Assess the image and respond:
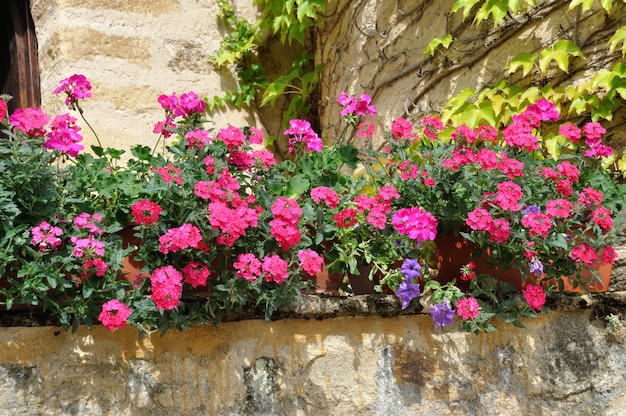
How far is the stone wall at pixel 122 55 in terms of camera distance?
3.54 meters

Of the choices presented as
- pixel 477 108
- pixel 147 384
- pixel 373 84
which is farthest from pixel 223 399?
pixel 373 84

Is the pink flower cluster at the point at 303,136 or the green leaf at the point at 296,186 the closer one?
the green leaf at the point at 296,186

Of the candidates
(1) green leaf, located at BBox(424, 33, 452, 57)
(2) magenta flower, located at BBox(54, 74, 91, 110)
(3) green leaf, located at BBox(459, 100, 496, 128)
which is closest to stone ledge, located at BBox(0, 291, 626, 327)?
(2) magenta flower, located at BBox(54, 74, 91, 110)

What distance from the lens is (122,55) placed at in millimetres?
3639

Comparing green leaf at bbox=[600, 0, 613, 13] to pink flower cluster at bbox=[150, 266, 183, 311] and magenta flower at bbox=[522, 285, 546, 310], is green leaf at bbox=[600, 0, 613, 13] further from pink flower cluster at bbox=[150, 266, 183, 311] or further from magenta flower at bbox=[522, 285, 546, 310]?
pink flower cluster at bbox=[150, 266, 183, 311]

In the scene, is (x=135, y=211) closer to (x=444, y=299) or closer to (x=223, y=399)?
(x=223, y=399)

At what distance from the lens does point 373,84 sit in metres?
3.75

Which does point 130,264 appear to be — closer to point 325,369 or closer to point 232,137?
point 232,137

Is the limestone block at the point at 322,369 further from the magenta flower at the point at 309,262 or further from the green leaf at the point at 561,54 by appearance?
the green leaf at the point at 561,54

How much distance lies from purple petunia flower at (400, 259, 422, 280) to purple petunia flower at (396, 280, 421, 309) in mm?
21

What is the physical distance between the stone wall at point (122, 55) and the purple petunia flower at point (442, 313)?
187 centimetres

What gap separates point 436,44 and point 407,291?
4.86 feet

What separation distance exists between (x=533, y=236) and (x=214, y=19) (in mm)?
2265

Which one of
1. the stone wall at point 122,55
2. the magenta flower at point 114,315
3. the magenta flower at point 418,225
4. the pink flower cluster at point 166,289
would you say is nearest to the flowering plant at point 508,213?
the magenta flower at point 418,225
